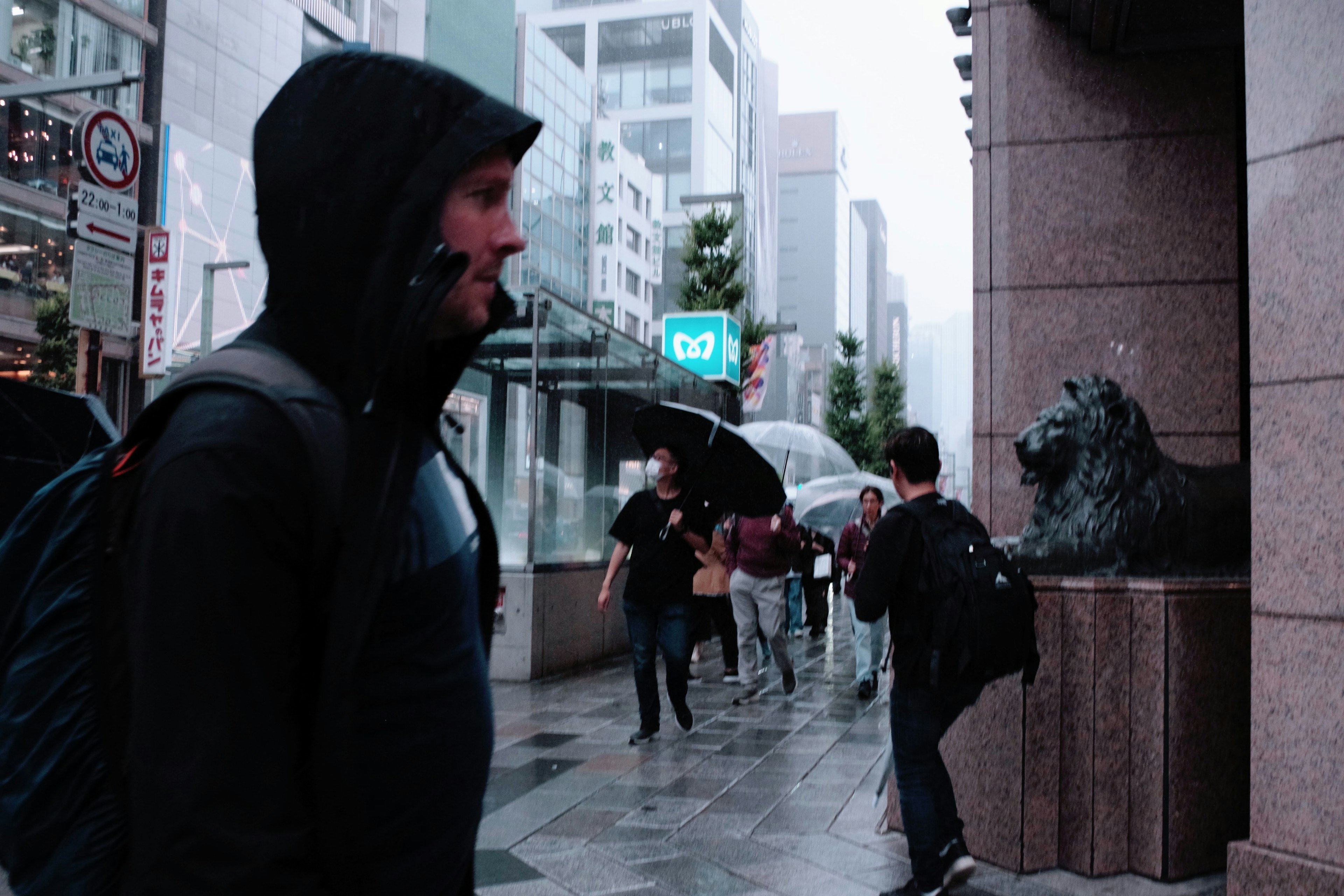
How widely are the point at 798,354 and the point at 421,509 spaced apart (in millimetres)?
97283

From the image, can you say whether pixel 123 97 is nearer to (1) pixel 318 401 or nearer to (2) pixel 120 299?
(2) pixel 120 299

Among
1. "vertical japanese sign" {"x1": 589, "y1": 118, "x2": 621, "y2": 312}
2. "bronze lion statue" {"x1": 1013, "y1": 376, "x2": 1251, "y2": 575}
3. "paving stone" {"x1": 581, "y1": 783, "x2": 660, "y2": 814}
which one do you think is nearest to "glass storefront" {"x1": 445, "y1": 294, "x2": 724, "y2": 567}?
"paving stone" {"x1": 581, "y1": 783, "x2": 660, "y2": 814}

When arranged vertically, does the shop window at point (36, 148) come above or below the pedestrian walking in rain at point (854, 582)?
above

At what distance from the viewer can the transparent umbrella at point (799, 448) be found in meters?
14.2

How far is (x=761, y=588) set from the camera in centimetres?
1048

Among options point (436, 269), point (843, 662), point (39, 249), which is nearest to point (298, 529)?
point (436, 269)

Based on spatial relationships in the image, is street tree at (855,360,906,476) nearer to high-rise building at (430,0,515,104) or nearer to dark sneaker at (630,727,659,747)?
high-rise building at (430,0,515,104)

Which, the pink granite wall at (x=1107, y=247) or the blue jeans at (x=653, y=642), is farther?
the blue jeans at (x=653, y=642)

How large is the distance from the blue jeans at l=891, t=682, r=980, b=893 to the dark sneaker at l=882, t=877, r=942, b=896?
0.03m

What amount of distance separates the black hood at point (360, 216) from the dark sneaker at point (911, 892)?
3927 mm

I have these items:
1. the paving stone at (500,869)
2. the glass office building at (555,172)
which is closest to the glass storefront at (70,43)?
the glass office building at (555,172)

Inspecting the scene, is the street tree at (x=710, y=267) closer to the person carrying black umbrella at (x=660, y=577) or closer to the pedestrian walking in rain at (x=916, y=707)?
the person carrying black umbrella at (x=660, y=577)

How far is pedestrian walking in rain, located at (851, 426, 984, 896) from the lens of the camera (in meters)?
4.67

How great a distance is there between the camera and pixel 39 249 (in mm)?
32719
